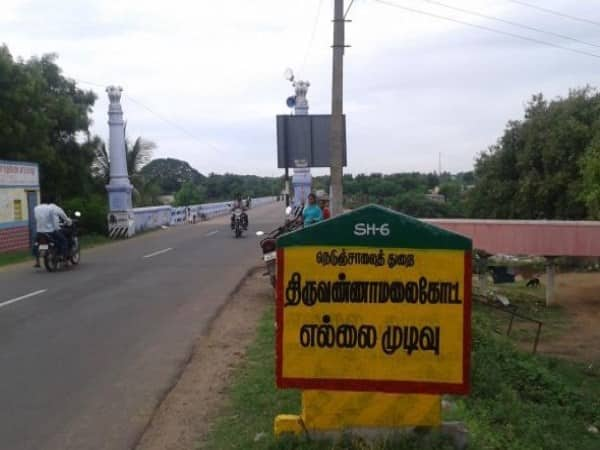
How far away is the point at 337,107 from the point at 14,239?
12.7 metres

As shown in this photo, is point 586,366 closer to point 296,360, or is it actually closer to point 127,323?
point 127,323

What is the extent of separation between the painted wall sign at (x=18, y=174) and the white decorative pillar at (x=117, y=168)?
566 cm

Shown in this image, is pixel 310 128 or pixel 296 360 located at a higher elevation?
pixel 310 128

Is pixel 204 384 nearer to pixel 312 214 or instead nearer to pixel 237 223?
pixel 312 214

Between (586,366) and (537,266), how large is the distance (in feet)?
45.6

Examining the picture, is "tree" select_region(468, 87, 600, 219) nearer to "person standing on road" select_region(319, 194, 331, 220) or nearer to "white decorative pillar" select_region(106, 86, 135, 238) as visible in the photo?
"person standing on road" select_region(319, 194, 331, 220)

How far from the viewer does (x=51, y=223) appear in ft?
56.2

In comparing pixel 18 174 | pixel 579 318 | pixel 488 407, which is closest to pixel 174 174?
pixel 18 174

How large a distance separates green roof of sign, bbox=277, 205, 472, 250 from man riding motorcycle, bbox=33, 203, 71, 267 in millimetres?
13656

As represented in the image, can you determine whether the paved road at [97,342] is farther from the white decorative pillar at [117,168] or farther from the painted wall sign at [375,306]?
the white decorative pillar at [117,168]

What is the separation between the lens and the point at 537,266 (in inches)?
1027

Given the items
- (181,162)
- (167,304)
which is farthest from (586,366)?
(181,162)

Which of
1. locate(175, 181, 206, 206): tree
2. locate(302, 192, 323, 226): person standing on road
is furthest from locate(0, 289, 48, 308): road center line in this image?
locate(175, 181, 206, 206): tree

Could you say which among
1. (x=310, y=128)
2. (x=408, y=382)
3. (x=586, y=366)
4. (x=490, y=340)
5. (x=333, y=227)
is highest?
(x=310, y=128)
